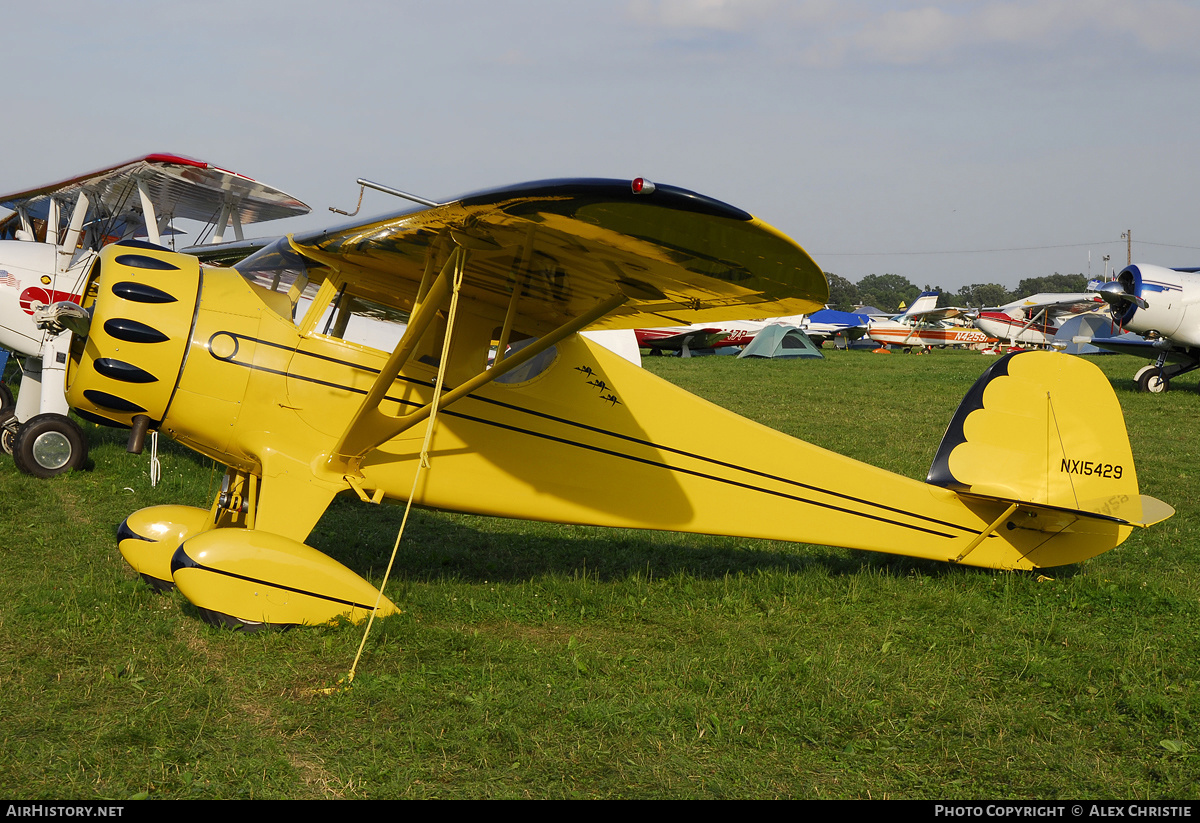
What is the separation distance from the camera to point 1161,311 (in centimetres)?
1927

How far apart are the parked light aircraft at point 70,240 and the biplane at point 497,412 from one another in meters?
3.05

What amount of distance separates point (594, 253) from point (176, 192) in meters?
11.2

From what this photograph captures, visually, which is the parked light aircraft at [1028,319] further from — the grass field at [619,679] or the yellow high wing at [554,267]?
the yellow high wing at [554,267]

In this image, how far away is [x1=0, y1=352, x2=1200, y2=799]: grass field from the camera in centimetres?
347

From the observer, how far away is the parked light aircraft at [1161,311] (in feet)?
63.1

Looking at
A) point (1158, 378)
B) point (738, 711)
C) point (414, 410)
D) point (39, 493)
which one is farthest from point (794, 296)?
point (1158, 378)

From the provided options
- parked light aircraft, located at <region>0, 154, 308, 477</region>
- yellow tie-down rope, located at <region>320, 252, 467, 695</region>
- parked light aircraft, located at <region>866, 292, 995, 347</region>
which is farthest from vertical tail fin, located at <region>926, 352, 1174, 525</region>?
parked light aircraft, located at <region>866, 292, 995, 347</region>

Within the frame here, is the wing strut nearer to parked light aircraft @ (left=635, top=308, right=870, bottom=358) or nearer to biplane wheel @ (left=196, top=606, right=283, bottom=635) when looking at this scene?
biplane wheel @ (left=196, top=606, right=283, bottom=635)

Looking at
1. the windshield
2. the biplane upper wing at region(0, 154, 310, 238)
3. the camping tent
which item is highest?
the biplane upper wing at region(0, 154, 310, 238)

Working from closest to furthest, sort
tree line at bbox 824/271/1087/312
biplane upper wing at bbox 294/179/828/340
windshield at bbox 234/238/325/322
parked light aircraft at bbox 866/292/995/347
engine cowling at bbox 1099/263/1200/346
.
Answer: biplane upper wing at bbox 294/179/828/340, windshield at bbox 234/238/325/322, engine cowling at bbox 1099/263/1200/346, parked light aircraft at bbox 866/292/995/347, tree line at bbox 824/271/1087/312

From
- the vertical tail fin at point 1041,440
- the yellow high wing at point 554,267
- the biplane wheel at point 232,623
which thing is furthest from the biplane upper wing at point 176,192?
the vertical tail fin at point 1041,440

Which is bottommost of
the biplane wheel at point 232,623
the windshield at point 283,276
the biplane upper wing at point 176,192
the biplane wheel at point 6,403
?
the biplane wheel at point 6,403

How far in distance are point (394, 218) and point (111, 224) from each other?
11138 mm

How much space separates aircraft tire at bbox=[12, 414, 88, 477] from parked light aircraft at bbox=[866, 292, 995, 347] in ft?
137
